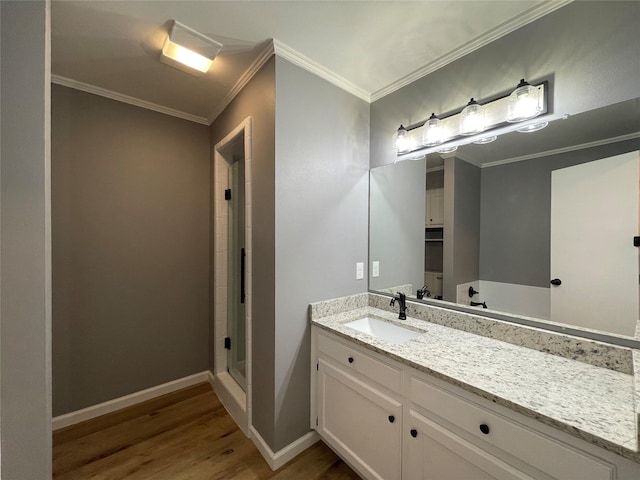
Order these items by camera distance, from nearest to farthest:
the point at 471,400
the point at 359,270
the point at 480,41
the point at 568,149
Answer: the point at 471,400, the point at 568,149, the point at 480,41, the point at 359,270

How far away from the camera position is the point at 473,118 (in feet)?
4.94

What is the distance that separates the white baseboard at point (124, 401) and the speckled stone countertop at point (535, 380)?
183 centimetres

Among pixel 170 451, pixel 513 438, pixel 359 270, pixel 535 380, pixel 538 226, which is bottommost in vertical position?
pixel 170 451

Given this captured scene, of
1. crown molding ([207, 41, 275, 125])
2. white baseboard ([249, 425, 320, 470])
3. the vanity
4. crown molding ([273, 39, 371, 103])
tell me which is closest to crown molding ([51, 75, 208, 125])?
crown molding ([207, 41, 275, 125])

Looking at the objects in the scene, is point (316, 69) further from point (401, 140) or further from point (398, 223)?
point (398, 223)

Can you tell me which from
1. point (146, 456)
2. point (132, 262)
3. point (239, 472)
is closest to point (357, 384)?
point (239, 472)

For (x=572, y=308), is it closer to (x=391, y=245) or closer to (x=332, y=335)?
(x=391, y=245)

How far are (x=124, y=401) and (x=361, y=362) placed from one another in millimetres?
2074

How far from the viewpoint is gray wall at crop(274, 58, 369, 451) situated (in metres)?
1.60

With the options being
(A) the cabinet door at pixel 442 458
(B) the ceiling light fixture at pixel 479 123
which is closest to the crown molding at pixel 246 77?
(B) the ceiling light fixture at pixel 479 123

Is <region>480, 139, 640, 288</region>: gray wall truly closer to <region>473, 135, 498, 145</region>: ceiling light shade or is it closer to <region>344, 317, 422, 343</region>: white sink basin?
<region>473, 135, 498, 145</region>: ceiling light shade

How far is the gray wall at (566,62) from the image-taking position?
3.62 feet

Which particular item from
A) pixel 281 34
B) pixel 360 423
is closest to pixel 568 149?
pixel 281 34

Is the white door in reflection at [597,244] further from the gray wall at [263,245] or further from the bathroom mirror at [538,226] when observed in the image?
the gray wall at [263,245]
